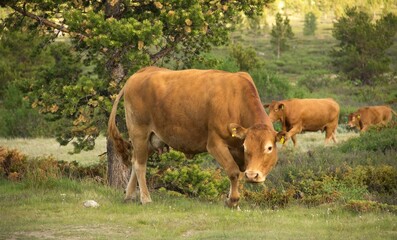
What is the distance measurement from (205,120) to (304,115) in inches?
789

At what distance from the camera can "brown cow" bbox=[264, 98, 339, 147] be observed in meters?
30.6

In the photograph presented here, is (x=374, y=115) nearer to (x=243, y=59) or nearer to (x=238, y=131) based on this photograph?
(x=243, y=59)

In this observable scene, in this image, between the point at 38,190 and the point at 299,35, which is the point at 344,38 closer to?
the point at 38,190

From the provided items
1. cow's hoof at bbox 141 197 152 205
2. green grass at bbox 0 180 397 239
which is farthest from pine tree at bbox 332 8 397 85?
green grass at bbox 0 180 397 239

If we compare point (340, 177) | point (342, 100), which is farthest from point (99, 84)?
point (342, 100)

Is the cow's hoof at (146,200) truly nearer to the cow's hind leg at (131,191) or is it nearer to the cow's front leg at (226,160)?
the cow's hind leg at (131,191)

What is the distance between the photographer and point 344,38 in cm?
7475

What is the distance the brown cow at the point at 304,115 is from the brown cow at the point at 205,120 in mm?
17842

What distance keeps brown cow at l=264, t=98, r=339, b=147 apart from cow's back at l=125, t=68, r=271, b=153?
17863 millimetres

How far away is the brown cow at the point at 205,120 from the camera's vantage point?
10.7 m

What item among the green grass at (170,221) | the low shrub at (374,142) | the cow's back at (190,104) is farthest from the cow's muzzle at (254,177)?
the low shrub at (374,142)

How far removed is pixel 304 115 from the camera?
3123 centimetres

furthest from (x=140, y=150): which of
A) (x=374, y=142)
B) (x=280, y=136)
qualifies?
(x=374, y=142)

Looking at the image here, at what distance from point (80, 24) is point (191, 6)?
7.05 feet
